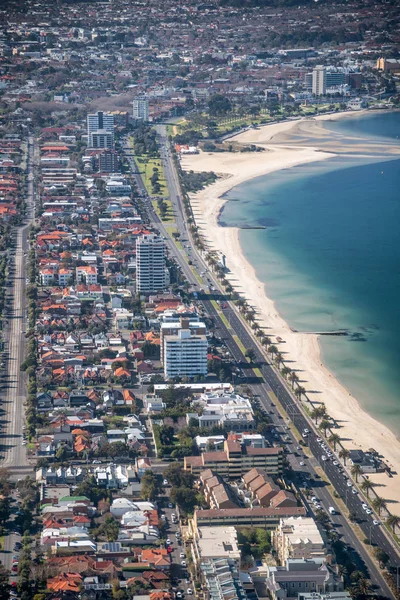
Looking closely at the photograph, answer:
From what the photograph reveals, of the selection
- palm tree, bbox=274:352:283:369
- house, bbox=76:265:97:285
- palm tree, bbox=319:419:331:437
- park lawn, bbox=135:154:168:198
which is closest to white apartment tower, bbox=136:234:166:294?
house, bbox=76:265:97:285

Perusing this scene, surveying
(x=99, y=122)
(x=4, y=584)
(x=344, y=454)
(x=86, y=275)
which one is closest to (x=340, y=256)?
(x=86, y=275)

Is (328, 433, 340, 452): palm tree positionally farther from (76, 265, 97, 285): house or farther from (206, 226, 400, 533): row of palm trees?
(76, 265, 97, 285): house

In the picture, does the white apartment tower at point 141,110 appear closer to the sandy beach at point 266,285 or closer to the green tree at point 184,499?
the sandy beach at point 266,285

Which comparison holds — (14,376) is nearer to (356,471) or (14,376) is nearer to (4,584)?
(356,471)

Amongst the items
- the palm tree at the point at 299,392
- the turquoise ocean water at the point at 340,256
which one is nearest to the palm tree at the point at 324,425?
the turquoise ocean water at the point at 340,256

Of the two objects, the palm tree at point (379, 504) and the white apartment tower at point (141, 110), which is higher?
the white apartment tower at point (141, 110)
